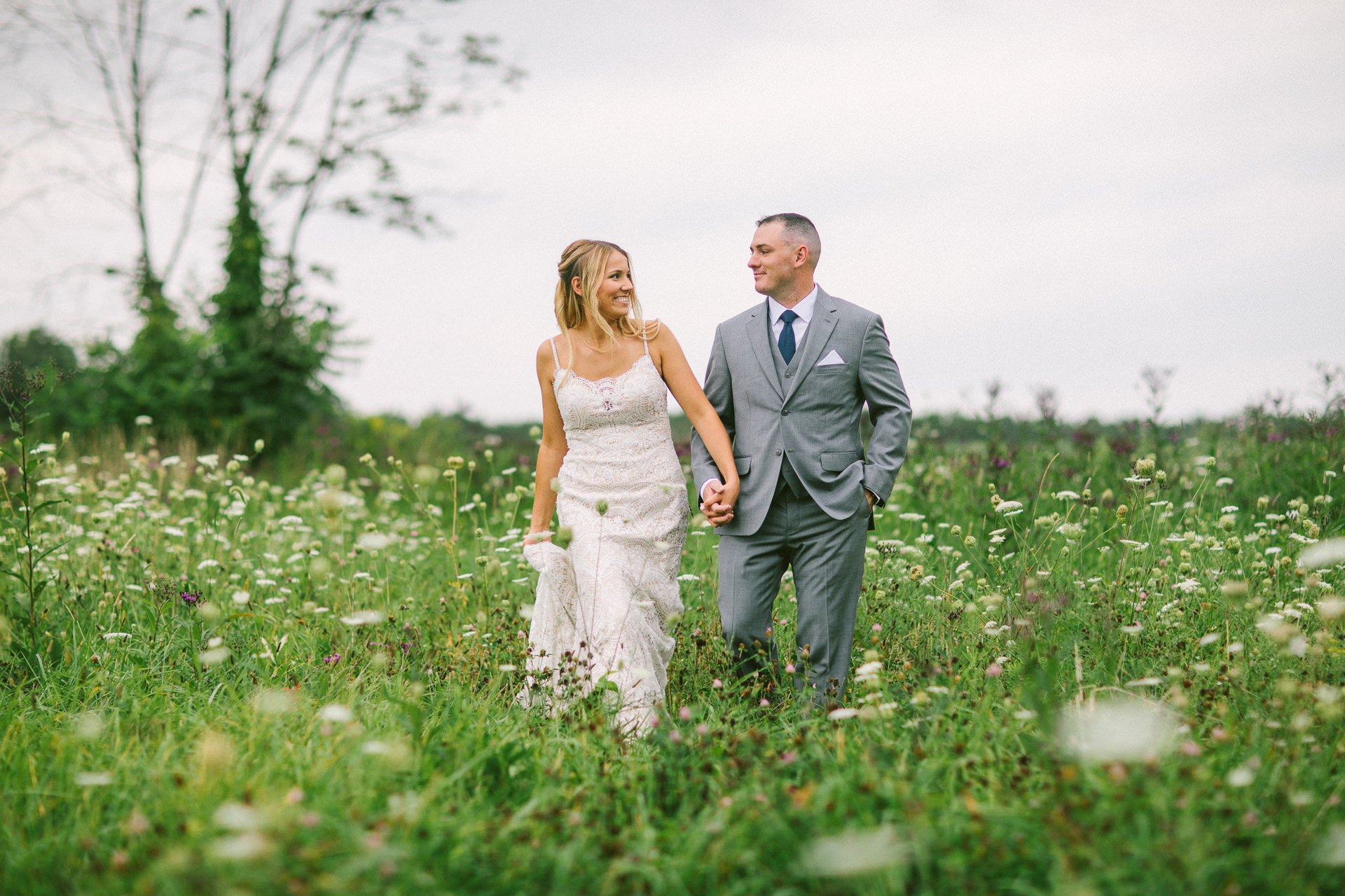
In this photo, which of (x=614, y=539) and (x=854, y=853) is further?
(x=614, y=539)

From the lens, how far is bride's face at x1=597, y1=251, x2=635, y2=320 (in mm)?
4066

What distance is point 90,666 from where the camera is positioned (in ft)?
12.8

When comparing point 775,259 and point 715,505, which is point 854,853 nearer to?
point 715,505

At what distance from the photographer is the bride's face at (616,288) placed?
407cm

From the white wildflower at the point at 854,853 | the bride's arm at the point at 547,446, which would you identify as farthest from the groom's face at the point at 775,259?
the white wildflower at the point at 854,853

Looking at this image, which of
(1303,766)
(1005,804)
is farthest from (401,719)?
(1303,766)

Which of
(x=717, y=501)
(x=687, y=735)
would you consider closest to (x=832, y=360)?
(x=717, y=501)

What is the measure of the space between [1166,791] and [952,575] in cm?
280

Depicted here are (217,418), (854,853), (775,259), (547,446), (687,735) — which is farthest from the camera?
(217,418)

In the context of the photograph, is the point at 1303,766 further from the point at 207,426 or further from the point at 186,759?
the point at 207,426

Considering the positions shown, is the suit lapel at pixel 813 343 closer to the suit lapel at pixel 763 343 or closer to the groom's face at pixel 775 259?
the suit lapel at pixel 763 343

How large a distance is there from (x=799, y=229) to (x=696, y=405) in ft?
3.02

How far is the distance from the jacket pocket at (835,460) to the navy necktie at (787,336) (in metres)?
0.46

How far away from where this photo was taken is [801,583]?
3.99 metres
